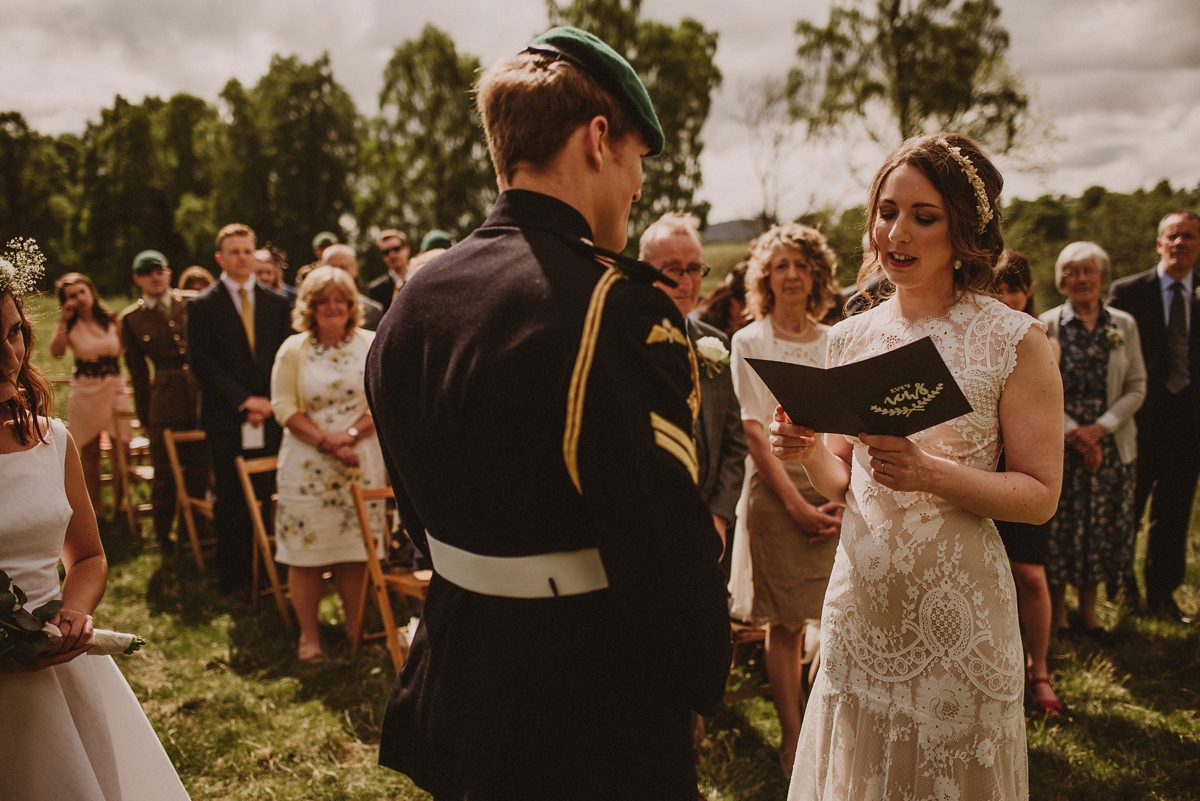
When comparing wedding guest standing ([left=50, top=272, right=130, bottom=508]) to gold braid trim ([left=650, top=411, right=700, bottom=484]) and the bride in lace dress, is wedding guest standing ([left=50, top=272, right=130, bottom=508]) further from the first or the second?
gold braid trim ([left=650, top=411, right=700, bottom=484])

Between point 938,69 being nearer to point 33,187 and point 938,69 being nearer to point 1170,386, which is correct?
point 1170,386

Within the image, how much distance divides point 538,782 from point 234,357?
5.70m

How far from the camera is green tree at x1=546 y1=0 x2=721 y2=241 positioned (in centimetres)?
3170

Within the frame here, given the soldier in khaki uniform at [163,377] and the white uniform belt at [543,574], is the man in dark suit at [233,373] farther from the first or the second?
the white uniform belt at [543,574]

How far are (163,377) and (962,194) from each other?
24.6ft

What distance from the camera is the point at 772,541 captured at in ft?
13.0

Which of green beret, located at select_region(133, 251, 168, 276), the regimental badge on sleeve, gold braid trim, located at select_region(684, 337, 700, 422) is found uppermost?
green beret, located at select_region(133, 251, 168, 276)

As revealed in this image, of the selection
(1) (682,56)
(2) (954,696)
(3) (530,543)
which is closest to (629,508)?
(3) (530,543)

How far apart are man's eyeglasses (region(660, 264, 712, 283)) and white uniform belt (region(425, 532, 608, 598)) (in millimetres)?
2732

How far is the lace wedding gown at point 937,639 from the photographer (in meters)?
2.10

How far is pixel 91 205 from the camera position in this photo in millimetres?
39844

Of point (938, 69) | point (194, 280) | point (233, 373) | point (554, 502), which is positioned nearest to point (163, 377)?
point (233, 373)

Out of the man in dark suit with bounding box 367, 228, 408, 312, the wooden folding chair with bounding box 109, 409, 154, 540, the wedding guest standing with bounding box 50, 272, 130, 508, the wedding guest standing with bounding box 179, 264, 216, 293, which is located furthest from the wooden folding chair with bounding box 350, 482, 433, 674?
the wedding guest standing with bounding box 179, 264, 216, 293

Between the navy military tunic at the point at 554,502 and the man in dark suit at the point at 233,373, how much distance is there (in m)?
5.16
